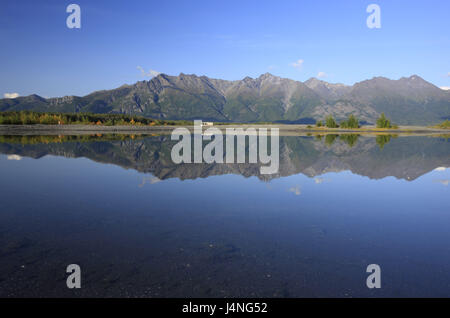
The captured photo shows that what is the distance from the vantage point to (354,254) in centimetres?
1177

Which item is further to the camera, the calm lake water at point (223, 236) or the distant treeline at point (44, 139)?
the distant treeline at point (44, 139)

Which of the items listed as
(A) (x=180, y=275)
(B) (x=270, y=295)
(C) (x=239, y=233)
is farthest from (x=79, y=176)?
(B) (x=270, y=295)

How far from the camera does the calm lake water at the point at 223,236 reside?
9.53 metres

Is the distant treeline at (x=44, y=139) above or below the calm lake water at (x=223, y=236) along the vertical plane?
above

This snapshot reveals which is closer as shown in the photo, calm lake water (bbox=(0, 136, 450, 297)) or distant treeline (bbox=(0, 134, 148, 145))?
calm lake water (bbox=(0, 136, 450, 297))

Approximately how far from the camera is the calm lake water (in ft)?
31.3

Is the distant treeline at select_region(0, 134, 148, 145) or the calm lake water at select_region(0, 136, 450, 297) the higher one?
the distant treeline at select_region(0, 134, 148, 145)

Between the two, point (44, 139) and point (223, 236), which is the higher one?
point (44, 139)

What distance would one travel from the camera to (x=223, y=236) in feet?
44.9

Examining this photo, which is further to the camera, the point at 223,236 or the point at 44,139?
the point at 44,139

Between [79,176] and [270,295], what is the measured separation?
1006 inches
